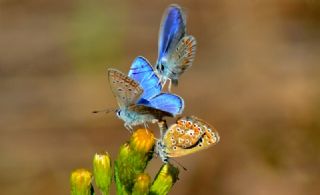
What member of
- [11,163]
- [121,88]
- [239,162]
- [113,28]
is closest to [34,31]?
[113,28]

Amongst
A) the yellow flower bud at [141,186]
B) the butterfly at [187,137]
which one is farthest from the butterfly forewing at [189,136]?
the yellow flower bud at [141,186]

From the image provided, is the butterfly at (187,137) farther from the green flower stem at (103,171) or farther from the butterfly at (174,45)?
the green flower stem at (103,171)

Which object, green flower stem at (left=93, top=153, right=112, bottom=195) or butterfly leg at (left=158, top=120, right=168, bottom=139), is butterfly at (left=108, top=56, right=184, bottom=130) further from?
green flower stem at (left=93, top=153, right=112, bottom=195)

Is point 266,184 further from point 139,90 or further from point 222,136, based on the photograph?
point 139,90

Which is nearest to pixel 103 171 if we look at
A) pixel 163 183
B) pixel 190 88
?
pixel 163 183

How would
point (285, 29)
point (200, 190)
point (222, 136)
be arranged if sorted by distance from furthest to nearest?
1. point (285, 29)
2. point (222, 136)
3. point (200, 190)

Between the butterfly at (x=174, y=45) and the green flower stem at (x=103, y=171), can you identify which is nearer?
the butterfly at (x=174, y=45)
